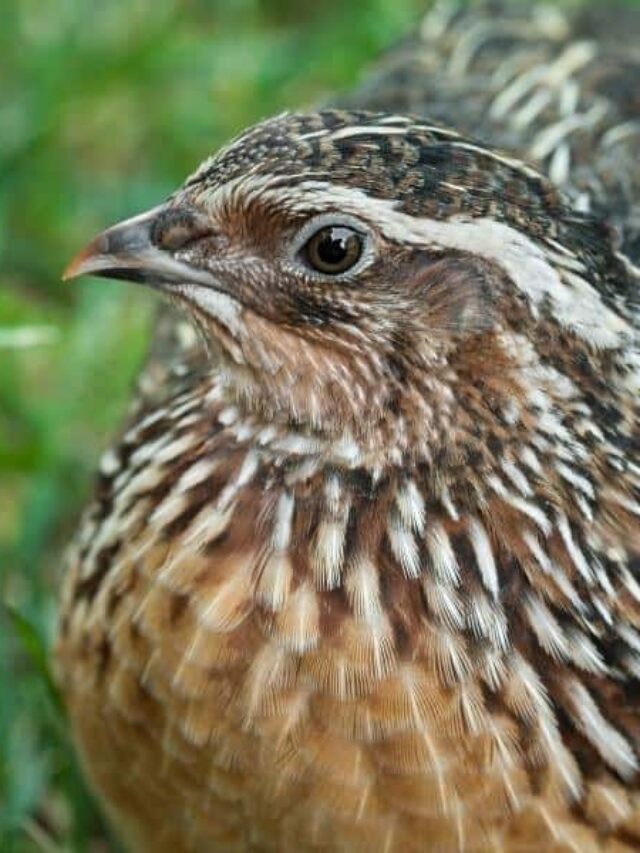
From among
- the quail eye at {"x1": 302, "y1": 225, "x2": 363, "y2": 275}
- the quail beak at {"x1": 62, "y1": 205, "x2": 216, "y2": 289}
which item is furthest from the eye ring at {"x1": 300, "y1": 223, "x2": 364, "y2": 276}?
the quail beak at {"x1": 62, "y1": 205, "x2": 216, "y2": 289}

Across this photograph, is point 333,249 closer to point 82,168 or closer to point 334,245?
point 334,245

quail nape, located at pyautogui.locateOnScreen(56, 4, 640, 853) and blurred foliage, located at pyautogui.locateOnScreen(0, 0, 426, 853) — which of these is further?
blurred foliage, located at pyautogui.locateOnScreen(0, 0, 426, 853)

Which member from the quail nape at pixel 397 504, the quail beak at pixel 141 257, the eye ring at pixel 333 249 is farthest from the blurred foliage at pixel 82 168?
the eye ring at pixel 333 249

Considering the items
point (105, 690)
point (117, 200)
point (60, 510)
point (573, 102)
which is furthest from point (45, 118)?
point (105, 690)

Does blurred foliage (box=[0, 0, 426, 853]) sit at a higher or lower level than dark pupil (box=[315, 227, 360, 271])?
lower

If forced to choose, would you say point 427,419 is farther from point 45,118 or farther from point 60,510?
point 45,118

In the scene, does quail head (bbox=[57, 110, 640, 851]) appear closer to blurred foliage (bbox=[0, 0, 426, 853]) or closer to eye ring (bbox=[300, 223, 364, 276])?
eye ring (bbox=[300, 223, 364, 276])

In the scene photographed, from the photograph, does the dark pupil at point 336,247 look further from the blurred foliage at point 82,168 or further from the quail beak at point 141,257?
the blurred foliage at point 82,168

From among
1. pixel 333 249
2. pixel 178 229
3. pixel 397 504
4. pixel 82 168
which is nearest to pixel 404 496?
pixel 397 504
